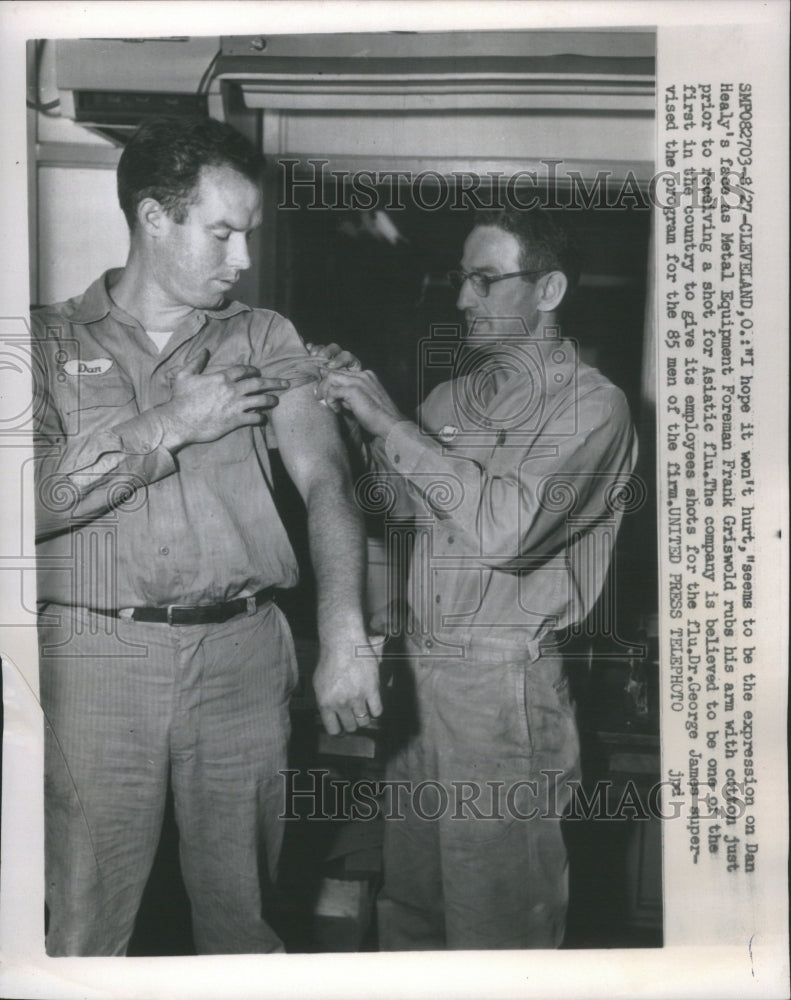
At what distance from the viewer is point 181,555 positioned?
46.3 inches

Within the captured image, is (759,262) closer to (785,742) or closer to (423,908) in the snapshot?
(785,742)

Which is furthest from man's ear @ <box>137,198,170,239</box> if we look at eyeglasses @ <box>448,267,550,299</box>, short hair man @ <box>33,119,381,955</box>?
eyeglasses @ <box>448,267,550,299</box>

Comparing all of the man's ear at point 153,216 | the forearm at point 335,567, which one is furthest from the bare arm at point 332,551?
the man's ear at point 153,216

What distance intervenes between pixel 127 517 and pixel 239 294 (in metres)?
0.31

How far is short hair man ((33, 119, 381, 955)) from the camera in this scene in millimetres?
1188

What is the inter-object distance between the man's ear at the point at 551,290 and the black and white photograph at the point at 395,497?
0.02 metres

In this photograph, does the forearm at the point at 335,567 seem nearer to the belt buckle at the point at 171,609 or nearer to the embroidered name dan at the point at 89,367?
the belt buckle at the point at 171,609

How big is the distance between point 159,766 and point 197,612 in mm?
204

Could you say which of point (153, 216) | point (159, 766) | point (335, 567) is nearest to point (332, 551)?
point (335, 567)

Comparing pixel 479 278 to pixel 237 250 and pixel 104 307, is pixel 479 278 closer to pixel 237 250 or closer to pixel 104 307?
pixel 237 250

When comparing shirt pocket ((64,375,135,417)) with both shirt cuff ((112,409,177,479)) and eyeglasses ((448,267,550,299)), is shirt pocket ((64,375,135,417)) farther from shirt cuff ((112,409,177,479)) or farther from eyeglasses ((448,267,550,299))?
eyeglasses ((448,267,550,299))

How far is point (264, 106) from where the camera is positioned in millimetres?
1213

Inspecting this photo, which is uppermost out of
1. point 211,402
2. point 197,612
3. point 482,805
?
point 211,402

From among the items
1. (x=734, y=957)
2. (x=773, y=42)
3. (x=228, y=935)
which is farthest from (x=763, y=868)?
(x=773, y=42)
